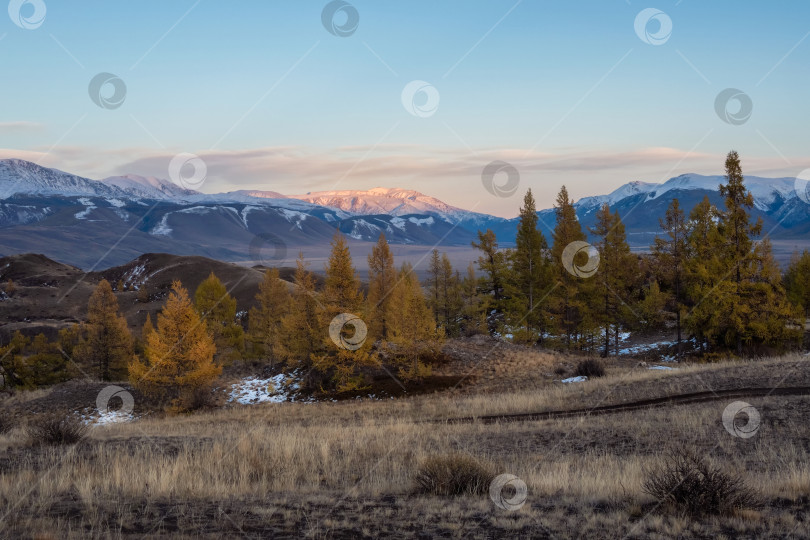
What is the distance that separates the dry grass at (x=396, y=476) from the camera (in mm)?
6566

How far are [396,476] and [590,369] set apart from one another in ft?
82.0

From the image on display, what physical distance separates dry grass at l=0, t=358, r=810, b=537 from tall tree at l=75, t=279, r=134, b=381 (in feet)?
117

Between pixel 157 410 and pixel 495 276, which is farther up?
pixel 495 276

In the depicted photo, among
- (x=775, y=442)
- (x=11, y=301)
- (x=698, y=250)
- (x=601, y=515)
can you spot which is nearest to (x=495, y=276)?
(x=698, y=250)

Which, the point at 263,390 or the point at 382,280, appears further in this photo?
the point at 382,280

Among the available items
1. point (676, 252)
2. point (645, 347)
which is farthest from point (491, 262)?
point (676, 252)

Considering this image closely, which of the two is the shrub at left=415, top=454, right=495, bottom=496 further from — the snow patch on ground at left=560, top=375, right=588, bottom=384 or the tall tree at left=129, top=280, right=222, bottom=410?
the tall tree at left=129, top=280, right=222, bottom=410

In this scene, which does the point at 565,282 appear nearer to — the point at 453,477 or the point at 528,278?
the point at 528,278

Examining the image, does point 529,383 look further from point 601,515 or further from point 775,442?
point 601,515

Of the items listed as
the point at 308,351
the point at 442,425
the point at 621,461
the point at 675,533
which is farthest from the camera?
the point at 308,351

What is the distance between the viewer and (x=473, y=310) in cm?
5478

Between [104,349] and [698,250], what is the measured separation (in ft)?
156

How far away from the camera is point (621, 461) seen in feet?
36.3

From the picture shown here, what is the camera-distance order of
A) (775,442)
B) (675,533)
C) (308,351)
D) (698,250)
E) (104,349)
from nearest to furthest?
(675,533), (775,442), (308,351), (698,250), (104,349)
